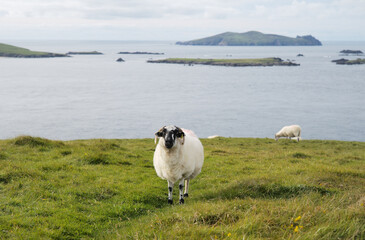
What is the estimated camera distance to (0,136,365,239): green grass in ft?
20.3

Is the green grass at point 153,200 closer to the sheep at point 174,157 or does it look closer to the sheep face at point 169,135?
the sheep at point 174,157

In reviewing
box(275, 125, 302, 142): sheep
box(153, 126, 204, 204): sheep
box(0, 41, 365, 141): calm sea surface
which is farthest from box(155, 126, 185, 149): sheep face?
box(0, 41, 365, 141): calm sea surface

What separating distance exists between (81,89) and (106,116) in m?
45.1

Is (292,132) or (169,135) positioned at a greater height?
(169,135)

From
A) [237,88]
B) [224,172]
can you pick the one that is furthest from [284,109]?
[224,172]

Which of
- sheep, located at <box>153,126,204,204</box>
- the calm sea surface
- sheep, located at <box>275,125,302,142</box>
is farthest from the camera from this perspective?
the calm sea surface

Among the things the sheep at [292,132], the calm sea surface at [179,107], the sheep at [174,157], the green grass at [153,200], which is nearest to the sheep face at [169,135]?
the sheep at [174,157]

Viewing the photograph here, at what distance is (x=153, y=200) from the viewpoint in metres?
10.4

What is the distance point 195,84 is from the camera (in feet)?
407

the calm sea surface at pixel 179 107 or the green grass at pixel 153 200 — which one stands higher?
the green grass at pixel 153 200

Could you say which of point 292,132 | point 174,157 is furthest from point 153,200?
point 292,132

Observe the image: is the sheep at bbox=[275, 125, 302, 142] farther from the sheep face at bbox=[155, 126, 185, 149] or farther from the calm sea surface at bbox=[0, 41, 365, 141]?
the sheep face at bbox=[155, 126, 185, 149]

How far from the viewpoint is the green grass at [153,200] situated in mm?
6191

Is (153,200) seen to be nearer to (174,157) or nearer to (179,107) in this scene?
(174,157)
